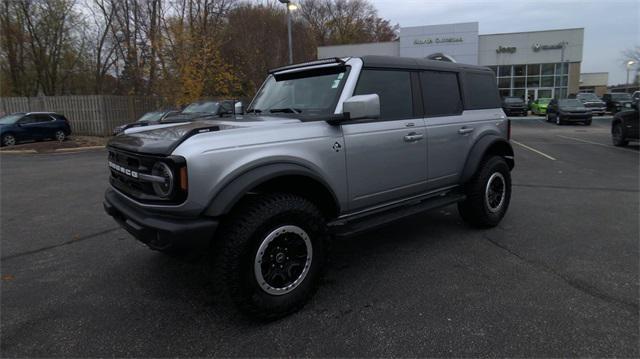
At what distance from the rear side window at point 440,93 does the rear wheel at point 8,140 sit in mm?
19185

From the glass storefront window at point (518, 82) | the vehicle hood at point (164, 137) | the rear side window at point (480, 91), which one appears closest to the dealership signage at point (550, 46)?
the glass storefront window at point (518, 82)

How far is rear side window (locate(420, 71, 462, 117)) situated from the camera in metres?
4.44

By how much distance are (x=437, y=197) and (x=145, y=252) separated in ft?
11.0

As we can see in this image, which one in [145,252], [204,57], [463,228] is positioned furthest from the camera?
[204,57]

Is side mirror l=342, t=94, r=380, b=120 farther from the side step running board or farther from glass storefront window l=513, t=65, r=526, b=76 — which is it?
glass storefront window l=513, t=65, r=526, b=76

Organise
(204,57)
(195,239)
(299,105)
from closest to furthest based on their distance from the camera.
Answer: (195,239)
(299,105)
(204,57)

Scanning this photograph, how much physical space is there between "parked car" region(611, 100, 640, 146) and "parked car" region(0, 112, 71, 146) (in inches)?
898

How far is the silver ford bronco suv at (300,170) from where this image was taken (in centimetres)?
278

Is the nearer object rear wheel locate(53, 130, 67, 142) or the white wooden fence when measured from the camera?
rear wheel locate(53, 130, 67, 142)

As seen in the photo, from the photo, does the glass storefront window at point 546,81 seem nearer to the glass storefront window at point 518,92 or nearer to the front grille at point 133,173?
the glass storefront window at point 518,92

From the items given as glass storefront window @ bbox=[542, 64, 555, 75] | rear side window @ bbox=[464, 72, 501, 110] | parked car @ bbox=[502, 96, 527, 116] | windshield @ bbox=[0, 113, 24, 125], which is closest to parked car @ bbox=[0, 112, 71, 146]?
windshield @ bbox=[0, 113, 24, 125]

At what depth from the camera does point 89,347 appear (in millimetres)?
2777

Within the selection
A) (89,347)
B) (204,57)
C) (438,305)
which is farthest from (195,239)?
(204,57)

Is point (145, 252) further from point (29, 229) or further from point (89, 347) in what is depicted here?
point (29, 229)
